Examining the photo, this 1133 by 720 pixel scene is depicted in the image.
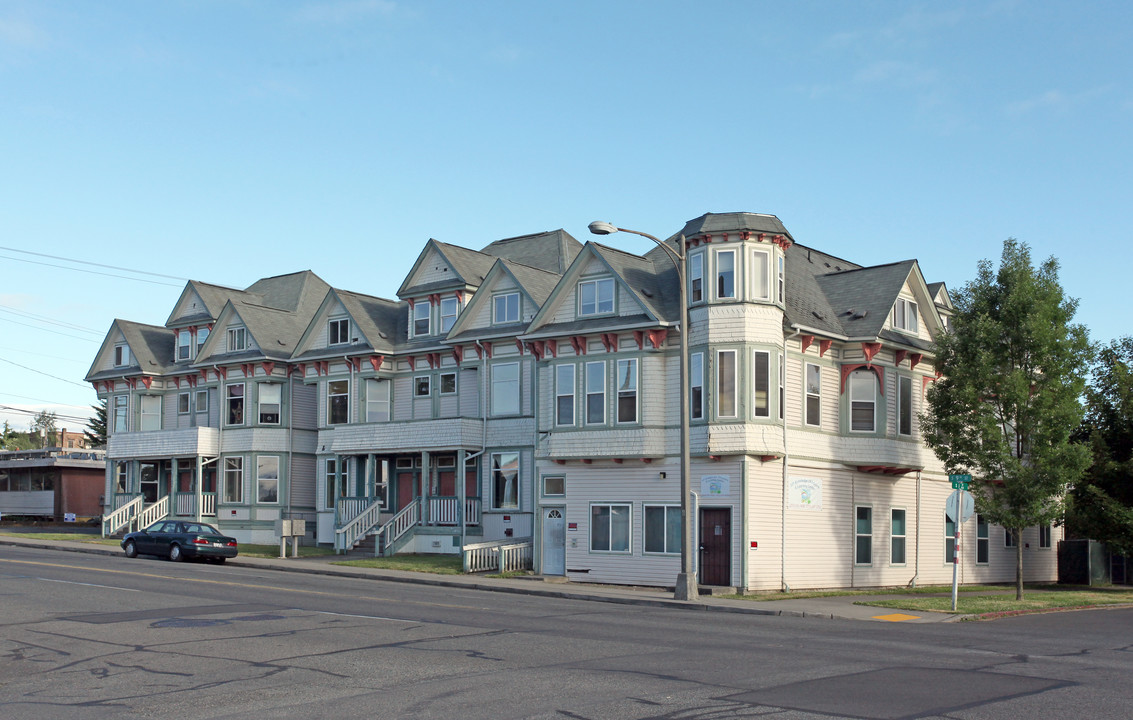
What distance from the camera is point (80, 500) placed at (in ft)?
225

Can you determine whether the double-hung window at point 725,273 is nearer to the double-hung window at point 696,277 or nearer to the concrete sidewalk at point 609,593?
the double-hung window at point 696,277

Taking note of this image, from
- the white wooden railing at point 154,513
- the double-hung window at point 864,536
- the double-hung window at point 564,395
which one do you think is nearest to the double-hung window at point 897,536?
the double-hung window at point 864,536

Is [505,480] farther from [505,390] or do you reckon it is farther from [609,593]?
[609,593]

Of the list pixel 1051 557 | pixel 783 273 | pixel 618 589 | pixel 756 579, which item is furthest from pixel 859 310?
pixel 1051 557

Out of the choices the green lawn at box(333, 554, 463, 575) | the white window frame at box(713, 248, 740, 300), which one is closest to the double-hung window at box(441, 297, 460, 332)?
the green lawn at box(333, 554, 463, 575)

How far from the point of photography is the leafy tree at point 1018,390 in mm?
28953

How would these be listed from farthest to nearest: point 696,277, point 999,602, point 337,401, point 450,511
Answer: point 337,401
point 450,511
point 696,277
point 999,602

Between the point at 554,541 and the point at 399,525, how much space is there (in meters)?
8.84

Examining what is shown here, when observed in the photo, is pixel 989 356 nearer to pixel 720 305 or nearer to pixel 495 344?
pixel 720 305

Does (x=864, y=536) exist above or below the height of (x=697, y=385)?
below

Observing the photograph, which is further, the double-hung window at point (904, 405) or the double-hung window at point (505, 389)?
the double-hung window at point (505, 389)

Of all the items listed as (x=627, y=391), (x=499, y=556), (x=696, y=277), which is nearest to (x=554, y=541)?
(x=499, y=556)

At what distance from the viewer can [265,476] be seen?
4691cm

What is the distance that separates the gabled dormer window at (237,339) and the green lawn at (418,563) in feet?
45.4
